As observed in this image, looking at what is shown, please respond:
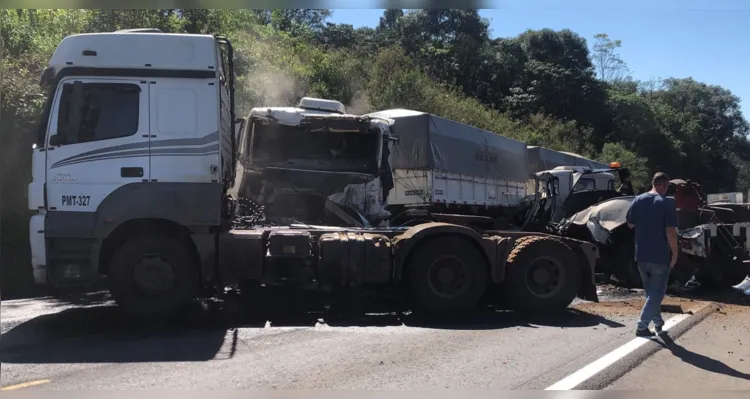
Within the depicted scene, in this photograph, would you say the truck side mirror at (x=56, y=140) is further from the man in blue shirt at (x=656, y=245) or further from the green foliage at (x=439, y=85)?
the man in blue shirt at (x=656, y=245)

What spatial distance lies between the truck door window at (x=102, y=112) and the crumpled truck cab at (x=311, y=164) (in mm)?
2090

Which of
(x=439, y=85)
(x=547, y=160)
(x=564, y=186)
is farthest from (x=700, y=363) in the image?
(x=439, y=85)

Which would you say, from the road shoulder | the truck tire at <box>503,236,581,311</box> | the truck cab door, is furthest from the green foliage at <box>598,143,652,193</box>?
the truck cab door

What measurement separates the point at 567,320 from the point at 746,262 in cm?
490

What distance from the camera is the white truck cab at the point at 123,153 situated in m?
7.36

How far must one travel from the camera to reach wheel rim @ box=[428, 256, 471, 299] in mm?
8156

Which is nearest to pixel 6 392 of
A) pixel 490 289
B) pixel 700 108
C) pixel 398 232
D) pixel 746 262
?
pixel 398 232

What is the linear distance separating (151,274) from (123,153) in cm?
149

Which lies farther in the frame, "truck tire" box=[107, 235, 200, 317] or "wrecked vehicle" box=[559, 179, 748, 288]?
"wrecked vehicle" box=[559, 179, 748, 288]

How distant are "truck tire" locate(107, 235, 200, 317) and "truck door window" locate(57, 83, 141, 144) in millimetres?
1339

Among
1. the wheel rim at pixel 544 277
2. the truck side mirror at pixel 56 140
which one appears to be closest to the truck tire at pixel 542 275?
the wheel rim at pixel 544 277

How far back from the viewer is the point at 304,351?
6.29 metres

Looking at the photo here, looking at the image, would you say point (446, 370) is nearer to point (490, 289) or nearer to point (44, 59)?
point (490, 289)

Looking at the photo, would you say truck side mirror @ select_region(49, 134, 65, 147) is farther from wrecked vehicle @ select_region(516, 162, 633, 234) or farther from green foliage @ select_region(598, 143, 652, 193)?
green foliage @ select_region(598, 143, 652, 193)
